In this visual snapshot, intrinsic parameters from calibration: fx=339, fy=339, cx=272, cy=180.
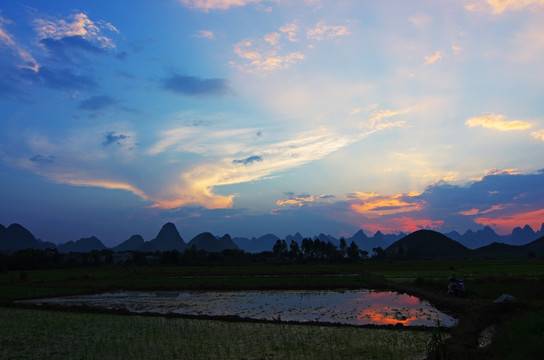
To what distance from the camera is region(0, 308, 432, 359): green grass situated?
9555 millimetres

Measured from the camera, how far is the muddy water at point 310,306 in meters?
15.1

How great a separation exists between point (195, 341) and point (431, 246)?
155 m

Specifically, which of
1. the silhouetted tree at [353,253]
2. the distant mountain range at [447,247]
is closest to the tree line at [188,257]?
the silhouetted tree at [353,253]

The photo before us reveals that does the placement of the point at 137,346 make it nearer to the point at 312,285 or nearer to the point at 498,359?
the point at 498,359

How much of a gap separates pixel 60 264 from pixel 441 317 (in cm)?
8023

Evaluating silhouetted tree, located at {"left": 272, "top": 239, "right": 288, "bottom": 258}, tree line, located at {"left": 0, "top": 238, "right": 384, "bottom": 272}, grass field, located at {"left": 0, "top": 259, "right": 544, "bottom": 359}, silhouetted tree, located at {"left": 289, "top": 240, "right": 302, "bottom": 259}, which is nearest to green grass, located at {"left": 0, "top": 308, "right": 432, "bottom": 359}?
grass field, located at {"left": 0, "top": 259, "right": 544, "bottom": 359}

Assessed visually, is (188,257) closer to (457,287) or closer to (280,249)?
(280,249)

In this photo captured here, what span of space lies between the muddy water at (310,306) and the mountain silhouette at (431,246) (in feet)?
375

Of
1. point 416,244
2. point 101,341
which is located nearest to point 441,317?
point 101,341

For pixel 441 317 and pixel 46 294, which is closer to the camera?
pixel 441 317

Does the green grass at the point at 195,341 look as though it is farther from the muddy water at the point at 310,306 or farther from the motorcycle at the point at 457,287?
the motorcycle at the point at 457,287

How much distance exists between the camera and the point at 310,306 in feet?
61.8

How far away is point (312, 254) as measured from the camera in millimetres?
93312

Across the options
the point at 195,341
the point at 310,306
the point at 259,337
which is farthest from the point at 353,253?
the point at 195,341
